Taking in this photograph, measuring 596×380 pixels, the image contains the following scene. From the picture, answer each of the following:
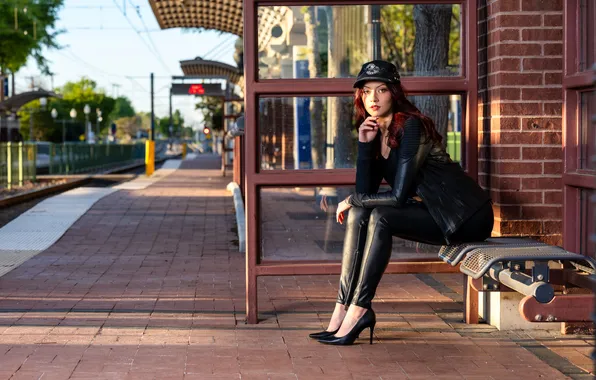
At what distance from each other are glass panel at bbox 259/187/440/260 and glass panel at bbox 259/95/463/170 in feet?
0.59

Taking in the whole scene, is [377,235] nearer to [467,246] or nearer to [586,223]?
[467,246]

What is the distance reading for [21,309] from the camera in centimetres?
693

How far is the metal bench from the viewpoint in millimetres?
4629

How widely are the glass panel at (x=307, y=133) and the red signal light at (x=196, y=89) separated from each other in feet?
83.1

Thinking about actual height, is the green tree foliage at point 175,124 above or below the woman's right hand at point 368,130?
above

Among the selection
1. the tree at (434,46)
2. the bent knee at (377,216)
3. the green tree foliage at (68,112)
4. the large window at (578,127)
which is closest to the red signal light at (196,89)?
the tree at (434,46)

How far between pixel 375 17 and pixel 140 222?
7.36 metres

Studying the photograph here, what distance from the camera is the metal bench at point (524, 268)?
182 inches

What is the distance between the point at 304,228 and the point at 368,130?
4.00 feet

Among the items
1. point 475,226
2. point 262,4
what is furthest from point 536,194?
point 262,4

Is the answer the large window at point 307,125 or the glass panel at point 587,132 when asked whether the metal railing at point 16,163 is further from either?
the glass panel at point 587,132

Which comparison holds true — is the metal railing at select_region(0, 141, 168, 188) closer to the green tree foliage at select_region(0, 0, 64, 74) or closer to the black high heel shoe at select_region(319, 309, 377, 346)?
Result: the green tree foliage at select_region(0, 0, 64, 74)

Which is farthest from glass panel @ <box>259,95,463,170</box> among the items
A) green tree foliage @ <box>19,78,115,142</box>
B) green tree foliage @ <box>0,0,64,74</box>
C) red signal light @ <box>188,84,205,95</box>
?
green tree foliage @ <box>19,78,115,142</box>

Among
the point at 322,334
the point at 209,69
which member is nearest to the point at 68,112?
the point at 209,69
